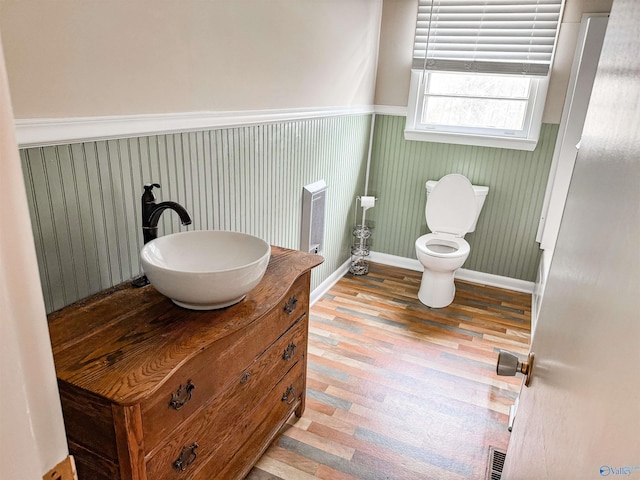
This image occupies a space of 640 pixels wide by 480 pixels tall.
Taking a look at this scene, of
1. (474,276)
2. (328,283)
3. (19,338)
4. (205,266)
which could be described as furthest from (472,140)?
(19,338)

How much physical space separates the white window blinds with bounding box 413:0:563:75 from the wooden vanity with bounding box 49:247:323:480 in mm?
2319

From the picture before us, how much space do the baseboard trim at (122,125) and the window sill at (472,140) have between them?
5.26 ft

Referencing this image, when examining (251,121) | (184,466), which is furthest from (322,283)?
(184,466)

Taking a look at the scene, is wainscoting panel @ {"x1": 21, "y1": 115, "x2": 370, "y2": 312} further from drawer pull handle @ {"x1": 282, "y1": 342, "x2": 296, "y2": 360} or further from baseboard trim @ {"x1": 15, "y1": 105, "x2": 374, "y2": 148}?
drawer pull handle @ {"x1": 282, "y1": 342, "x2": 296, "y2": 360}

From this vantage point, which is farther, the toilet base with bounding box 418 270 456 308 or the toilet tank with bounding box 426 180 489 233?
the toilet tank with bounding box 426 180 489 233

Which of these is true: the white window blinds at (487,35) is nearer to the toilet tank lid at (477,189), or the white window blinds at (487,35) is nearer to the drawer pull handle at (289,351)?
the toilet tank lid at (477,189)

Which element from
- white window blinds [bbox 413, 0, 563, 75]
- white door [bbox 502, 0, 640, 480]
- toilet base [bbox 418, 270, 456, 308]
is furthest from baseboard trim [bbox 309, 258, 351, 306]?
white door [bbox 502, 0, 640, 480]

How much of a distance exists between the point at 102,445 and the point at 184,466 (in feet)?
0.96

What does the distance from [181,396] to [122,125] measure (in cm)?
87

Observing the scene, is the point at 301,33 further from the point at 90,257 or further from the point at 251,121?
the point at 90,257

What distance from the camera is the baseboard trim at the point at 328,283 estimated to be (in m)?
3.18

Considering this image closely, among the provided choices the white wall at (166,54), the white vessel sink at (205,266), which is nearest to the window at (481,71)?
the white wall at (166,54)

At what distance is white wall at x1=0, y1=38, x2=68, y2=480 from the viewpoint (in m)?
0.36

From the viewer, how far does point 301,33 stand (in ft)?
7.66
